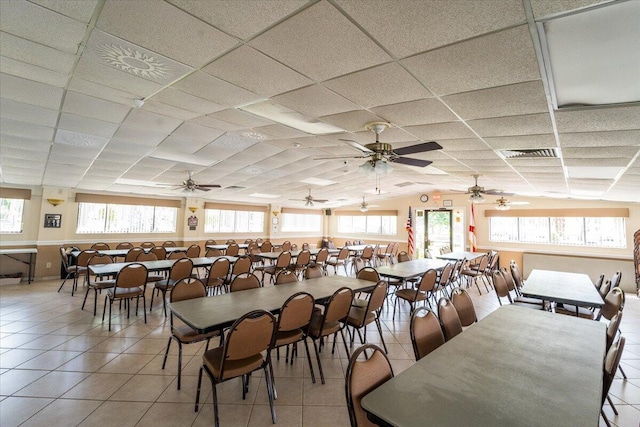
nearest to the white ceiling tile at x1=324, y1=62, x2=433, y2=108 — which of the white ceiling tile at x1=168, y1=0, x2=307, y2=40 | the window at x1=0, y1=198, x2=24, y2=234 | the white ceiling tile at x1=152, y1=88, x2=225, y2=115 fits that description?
the white ceiling tile at x1=168, y1=0, x2=307, y2=40

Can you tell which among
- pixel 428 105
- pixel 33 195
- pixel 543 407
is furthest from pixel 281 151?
pixel 33 195

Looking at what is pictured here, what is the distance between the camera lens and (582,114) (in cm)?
220

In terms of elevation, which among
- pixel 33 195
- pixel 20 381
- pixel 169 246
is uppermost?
pixel 33 195

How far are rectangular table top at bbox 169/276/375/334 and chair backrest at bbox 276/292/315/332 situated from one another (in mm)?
213

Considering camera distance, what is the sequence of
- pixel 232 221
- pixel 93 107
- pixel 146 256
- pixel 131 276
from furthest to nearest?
1. pixel 232 221
2. pixel 146 256
3. pixel 131 276
4. pixel 93 107

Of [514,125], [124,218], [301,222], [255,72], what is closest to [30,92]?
[255,72]

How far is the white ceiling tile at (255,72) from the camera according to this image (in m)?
1.97

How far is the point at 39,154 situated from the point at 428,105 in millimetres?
6137

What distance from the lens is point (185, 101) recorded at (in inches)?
110

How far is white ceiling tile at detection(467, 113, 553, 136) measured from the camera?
2.51 m

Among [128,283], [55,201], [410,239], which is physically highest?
[55,201]

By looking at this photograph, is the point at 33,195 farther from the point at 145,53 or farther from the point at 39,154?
the point at 145,53

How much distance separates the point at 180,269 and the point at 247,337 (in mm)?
3453

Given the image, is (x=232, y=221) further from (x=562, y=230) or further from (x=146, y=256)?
(x=562, y=230)
